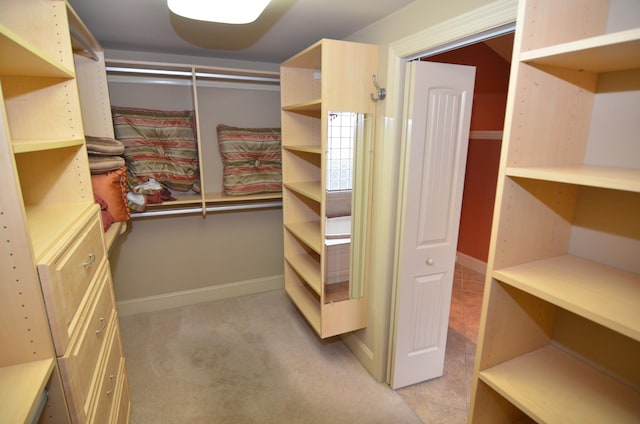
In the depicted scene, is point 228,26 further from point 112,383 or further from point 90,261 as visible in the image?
point 112,383

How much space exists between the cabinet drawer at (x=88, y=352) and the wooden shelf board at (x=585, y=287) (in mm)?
1372

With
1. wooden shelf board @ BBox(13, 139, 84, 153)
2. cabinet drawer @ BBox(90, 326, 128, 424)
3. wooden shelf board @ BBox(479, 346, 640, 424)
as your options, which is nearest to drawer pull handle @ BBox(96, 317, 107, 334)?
cabinet drawer @ BBox(90, 326, 128, 424)

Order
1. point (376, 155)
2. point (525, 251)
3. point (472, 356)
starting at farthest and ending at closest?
point (472, 356) < point (376, 155) < point (525, 251)

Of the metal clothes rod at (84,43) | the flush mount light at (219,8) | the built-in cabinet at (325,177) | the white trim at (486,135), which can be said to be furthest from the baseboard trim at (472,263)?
the metal clothes rod at (84,43)

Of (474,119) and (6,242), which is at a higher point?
(474,119)

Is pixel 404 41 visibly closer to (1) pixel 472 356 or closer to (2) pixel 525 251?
(2) pixel 525 251

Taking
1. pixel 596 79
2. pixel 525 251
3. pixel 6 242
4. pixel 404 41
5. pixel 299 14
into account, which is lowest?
pixel 525 251

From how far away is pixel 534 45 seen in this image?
0.97m

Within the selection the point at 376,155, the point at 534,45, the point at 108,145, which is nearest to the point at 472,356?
the point at 376,155

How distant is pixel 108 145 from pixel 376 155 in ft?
5.64

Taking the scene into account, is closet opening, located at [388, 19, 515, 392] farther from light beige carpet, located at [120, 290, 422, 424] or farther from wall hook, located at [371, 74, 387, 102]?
wall hook, located at [371, 74, 387, 102]

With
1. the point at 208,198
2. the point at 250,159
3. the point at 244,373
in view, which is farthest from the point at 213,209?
the point at 244,373

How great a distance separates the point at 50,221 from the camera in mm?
1269

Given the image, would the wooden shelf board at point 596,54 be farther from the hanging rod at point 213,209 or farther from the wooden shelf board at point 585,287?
the hanging rod at point 213,209
